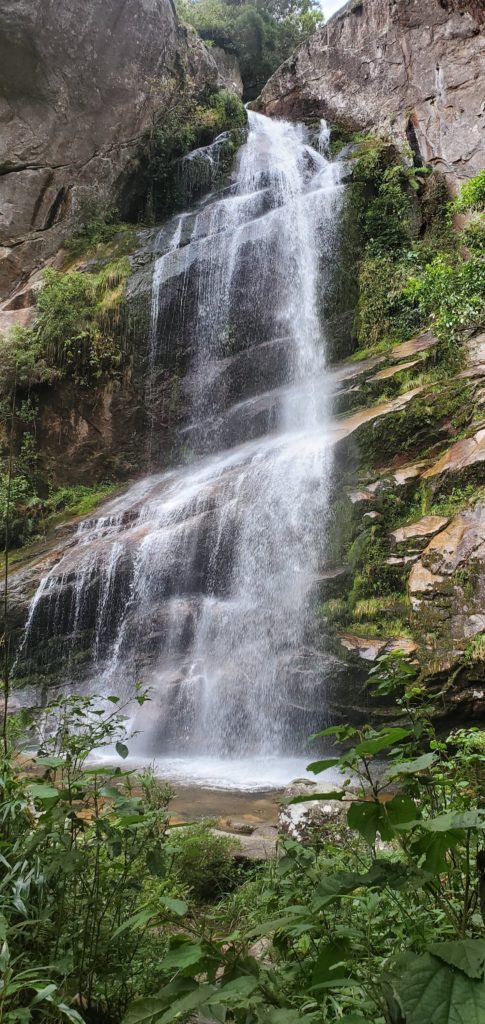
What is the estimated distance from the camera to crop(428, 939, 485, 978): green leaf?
3.08 ft

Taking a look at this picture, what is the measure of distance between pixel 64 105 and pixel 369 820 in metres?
20.9

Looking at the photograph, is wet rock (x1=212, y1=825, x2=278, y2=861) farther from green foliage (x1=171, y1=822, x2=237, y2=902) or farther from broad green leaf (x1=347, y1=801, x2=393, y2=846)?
broad green leaf (x1=347, y1=801, x2=393, y2=846)

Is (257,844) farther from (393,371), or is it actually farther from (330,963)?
(393,371)

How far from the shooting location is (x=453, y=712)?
21.7ft

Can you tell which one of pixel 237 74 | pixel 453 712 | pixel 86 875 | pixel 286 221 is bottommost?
pixel 453 712

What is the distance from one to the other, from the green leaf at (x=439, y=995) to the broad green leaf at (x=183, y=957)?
0.37 metres

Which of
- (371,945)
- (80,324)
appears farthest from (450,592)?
(80,324)

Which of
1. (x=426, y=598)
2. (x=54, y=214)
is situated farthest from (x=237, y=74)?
(x=426, y=598)

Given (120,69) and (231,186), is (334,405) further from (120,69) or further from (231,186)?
(120,69)

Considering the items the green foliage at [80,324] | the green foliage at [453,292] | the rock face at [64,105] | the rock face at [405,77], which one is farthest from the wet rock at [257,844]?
the rock face at [64,105]

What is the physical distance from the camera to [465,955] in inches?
38.0

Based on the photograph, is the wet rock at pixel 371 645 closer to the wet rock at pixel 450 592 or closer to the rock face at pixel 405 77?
the wet rock at pixel 450 592

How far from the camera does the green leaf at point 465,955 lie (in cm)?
94

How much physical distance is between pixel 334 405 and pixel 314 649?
5.66 metres
